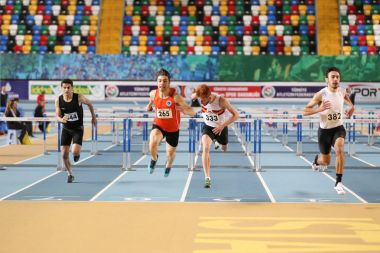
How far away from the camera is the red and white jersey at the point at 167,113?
9938mm

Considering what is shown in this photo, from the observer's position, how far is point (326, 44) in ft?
110

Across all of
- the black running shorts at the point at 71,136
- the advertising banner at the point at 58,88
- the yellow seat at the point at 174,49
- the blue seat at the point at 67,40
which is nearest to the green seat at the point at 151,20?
the yellow seat at the point at 174,49

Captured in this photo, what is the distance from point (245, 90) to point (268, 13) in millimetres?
6702

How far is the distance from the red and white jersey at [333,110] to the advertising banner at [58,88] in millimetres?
21192

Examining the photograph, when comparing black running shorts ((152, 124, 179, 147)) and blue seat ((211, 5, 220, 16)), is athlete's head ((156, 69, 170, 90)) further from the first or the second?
blue seat ((211, 5, 220, 16))

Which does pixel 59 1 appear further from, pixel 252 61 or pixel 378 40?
pixel 378 40

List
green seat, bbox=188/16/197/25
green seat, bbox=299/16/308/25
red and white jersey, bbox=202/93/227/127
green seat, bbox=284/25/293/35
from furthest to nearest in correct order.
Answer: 1. green seat, bbox=188/16/197/25
2. green seat, bbox=299/16/308/25
3. green seat, bbox=284/25/293/35
4. red and white jersey, bbox=202/93/227/127

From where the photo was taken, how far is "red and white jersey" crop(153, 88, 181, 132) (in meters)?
9.94

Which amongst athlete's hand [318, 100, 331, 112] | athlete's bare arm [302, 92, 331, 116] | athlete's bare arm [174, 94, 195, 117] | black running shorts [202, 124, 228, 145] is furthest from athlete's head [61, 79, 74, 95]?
athlete's hand [318, 100, 331, 112]

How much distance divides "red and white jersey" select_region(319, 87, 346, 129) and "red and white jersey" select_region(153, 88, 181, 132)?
204 cm

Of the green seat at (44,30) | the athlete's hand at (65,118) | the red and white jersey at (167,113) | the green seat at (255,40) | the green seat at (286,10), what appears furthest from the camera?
the green seat at (286,10)

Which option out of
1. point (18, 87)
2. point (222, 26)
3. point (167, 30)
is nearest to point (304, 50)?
point (222, 26)

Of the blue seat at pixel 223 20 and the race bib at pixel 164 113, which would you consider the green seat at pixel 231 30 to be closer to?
the blue seat at pixel 223 20

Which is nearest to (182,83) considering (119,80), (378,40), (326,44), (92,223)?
(119,80)
